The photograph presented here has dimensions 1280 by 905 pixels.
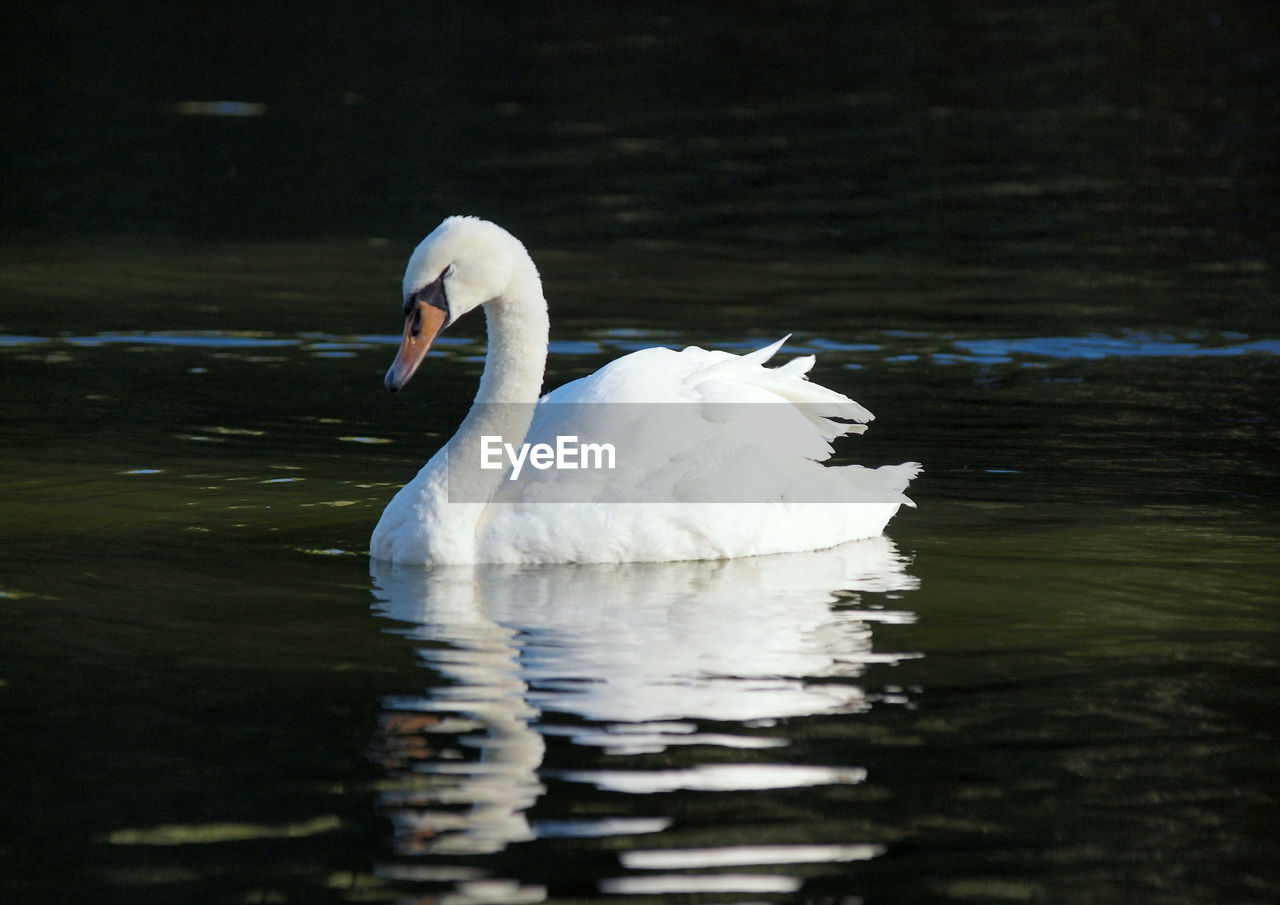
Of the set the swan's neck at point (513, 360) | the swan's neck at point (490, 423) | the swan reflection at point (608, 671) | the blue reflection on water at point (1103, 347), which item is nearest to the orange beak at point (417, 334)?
the swan's neck at point (490, 423)

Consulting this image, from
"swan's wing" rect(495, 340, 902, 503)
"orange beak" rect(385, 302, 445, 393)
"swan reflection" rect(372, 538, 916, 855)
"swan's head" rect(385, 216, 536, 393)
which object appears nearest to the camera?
"swan reflection" rect(372, 538, 916, 855)

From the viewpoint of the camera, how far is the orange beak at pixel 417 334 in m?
10.1

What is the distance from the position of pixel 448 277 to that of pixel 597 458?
1051mm

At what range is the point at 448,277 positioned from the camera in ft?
33.8

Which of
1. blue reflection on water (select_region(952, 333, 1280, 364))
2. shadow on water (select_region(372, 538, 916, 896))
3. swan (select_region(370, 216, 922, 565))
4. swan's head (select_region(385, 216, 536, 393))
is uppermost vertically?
swan's head (select_region(385, 216, 536, 393))

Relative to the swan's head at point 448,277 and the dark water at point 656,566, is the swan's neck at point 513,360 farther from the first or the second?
the dark water at point 656,566

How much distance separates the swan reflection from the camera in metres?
7.00

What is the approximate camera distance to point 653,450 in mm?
10516

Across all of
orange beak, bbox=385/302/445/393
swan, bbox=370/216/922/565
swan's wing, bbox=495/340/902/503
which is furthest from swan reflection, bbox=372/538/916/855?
orange beak, bbox=385/302/445/393

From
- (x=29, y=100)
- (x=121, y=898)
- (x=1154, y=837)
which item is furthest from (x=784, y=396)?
(x=29, y=100)

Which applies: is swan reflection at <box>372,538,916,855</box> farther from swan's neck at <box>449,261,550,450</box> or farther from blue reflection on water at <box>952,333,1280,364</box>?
blue reflection on water at <box>952,333,1280,364</box>

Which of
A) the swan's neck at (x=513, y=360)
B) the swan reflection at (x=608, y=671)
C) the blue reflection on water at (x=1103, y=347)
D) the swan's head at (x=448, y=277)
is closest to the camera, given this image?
the swan reflection at (x=608, y=671)

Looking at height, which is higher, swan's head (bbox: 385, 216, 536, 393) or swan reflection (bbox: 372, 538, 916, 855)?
swan's head (bbox: 385, 216, 536, 393)

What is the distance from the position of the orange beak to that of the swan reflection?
37.0 inches
